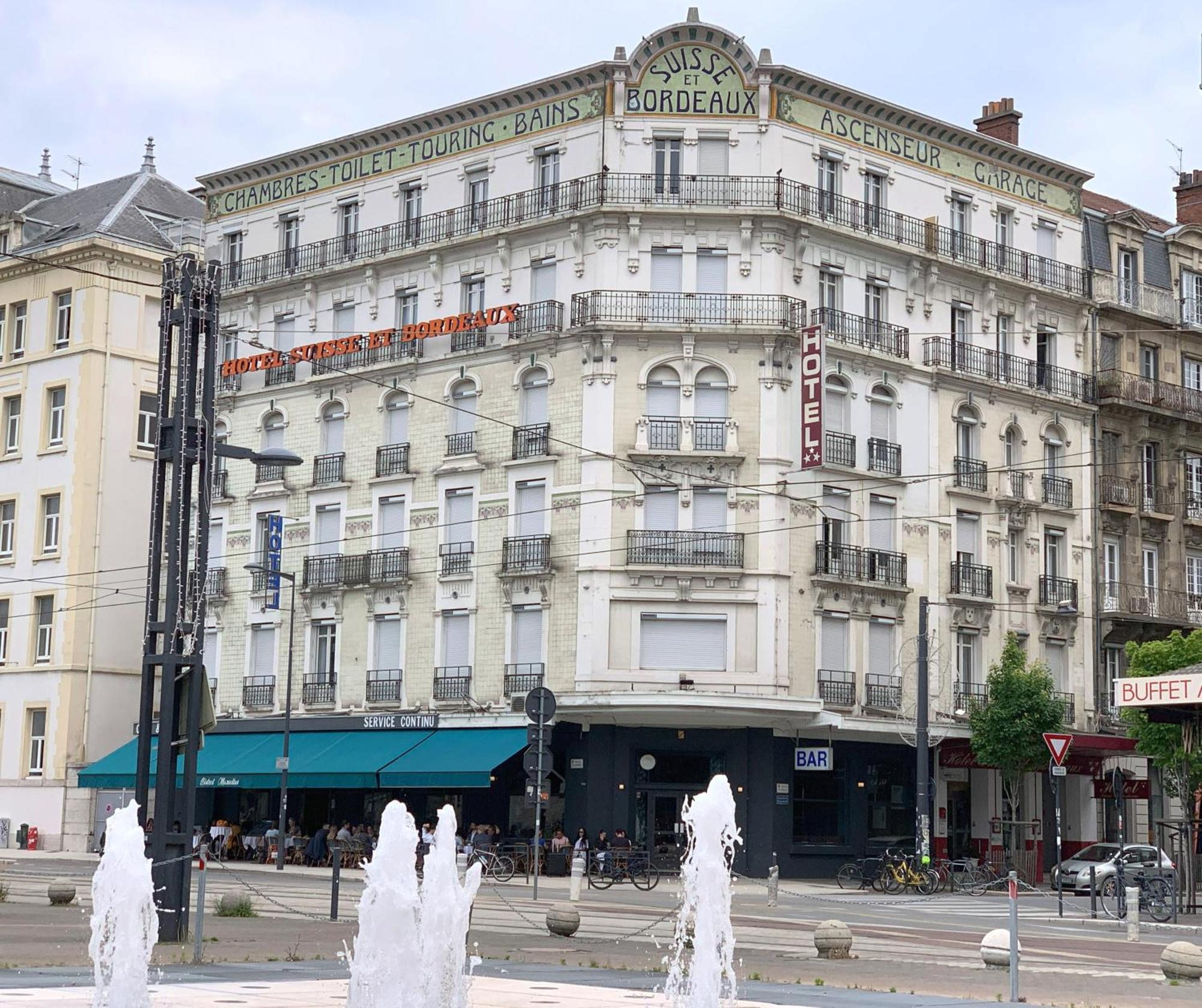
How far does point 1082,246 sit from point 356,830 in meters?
26.8

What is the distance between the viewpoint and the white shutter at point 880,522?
4862 centimetres

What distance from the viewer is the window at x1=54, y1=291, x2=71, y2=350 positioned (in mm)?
58125

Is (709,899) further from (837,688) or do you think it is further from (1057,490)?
(1057,490)

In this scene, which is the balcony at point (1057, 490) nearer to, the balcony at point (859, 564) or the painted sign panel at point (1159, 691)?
the balcony at point (859, 564)

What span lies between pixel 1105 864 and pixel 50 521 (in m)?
33.2

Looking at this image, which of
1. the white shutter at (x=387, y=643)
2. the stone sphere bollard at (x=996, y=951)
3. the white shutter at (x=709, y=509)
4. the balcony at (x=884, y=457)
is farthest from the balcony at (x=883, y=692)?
the stone sphere bollard at (x=996, y=951)

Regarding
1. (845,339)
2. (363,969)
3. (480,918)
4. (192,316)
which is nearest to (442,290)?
(845,339)

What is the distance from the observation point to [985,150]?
173ft

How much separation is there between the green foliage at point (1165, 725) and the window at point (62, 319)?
3273 cm

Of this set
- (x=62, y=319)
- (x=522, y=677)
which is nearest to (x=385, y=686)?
(x=522, y=677)

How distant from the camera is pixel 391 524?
5091 centimetres

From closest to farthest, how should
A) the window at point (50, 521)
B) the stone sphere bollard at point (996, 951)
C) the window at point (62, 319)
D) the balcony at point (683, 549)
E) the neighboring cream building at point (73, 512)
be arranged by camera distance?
1. the stone sphere bollard at point (996, 951)
2. the balcony at point (683, 549)
3. the neighboring cream building at point (73, 512)
4. the window at point (50, 521)
5. the window at point (62, 319)

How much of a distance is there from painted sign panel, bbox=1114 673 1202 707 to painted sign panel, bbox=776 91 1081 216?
19933mm

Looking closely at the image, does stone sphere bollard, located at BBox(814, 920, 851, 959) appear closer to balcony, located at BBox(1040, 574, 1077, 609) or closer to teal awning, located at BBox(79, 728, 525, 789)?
teal awning, located at BBox(79, 728, 525, 789)
